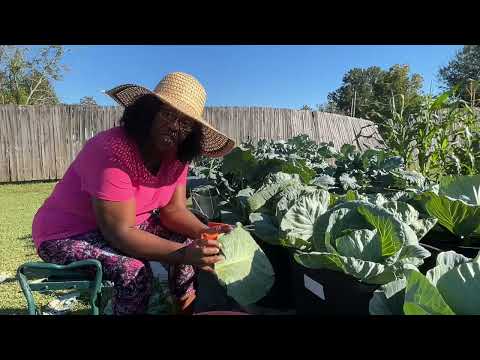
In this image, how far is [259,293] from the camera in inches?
72.2

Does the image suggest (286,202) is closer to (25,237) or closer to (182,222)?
(182,222)

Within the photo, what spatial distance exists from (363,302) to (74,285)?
4.14ft

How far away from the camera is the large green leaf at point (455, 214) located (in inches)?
66.2

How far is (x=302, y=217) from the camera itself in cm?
177

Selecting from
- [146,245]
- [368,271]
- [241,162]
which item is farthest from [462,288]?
[241,162]

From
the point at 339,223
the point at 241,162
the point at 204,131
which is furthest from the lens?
the point at 241,162

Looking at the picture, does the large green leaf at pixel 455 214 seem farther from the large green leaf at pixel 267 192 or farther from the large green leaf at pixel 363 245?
the large green leaf at pixel 267 192

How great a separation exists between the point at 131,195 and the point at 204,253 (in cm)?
49

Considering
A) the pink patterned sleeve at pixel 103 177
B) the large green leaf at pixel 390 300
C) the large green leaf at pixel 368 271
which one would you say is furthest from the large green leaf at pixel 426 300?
the pink patterned sleeve at pixel 103 177

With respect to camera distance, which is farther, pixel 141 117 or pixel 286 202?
pixel 141 117

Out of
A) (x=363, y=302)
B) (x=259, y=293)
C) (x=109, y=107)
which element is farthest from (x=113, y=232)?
(x=109, y=107)

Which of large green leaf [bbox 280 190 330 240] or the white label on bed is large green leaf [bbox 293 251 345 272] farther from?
large green leaf [bbox 280 190 330 240]

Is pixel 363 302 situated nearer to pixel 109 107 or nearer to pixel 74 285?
pixel 74 285

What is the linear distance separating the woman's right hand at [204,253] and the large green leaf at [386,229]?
631 millimetres
